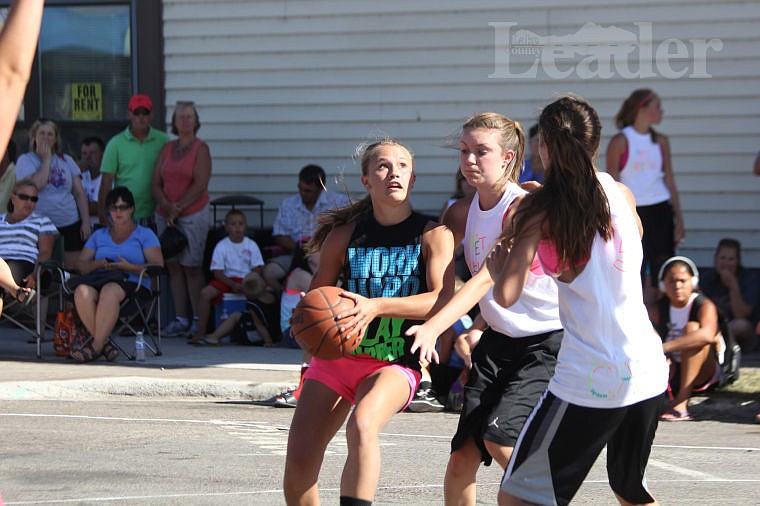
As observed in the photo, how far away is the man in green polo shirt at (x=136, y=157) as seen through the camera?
13.5m

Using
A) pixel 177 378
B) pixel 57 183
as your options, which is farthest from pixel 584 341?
pixel 57 183

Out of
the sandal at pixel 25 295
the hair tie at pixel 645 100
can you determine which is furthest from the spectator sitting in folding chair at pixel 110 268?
the hair tie at pixel 645 100

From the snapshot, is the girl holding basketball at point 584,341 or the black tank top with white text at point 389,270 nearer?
the girl holding basketball at point 584,341

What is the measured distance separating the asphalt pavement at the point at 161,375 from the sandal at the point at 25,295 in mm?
568

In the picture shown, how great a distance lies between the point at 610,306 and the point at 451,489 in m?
1.33

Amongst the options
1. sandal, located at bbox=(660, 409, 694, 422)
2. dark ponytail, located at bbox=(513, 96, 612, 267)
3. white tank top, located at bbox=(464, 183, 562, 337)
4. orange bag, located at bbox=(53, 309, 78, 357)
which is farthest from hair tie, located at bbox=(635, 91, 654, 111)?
dark ponytail, located at bbox=(513, 96, 612, 267)

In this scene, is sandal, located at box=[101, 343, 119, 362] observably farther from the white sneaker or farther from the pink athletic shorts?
the pink athletic shorts

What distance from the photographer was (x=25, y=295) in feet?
38.3

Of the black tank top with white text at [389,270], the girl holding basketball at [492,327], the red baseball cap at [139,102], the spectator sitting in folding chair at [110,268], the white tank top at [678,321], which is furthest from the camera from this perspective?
the red baseball cap at [139,102]

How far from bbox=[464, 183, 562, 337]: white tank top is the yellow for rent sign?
32.5 ft

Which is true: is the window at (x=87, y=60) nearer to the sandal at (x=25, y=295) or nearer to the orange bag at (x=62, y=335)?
the sandal at (x=25, y=295)

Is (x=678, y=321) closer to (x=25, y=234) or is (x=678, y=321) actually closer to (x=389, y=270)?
(x=389, y=270)

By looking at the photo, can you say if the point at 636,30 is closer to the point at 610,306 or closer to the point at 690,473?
the point at 690,473

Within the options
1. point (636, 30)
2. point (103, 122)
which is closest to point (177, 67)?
point (103, 122)
